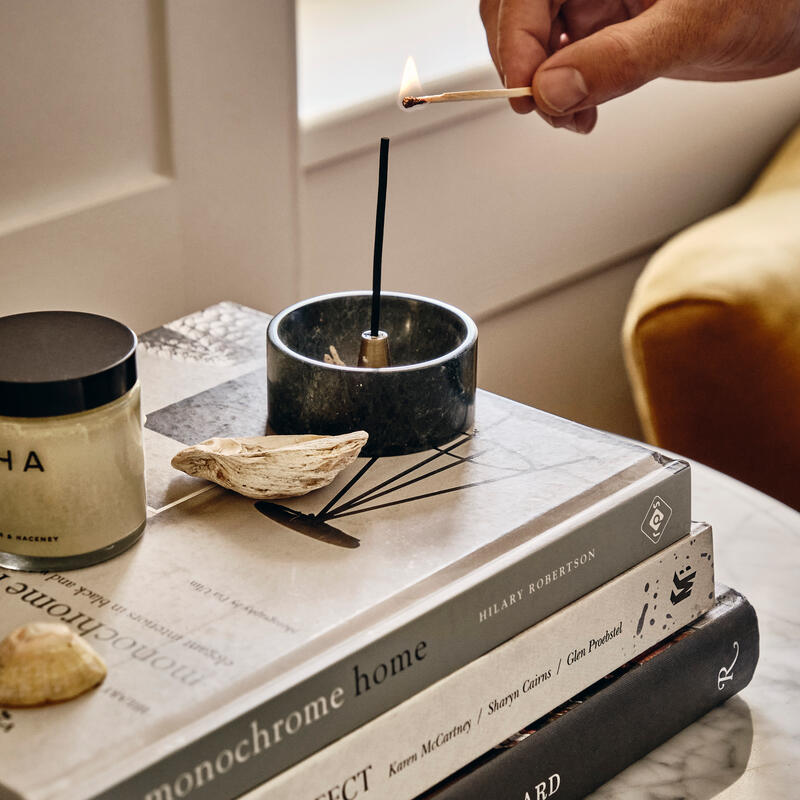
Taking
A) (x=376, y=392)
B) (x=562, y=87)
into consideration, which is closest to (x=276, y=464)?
(x=376, y=392)

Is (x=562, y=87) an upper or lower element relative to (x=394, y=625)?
upper

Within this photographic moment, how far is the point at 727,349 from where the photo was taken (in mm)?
1015

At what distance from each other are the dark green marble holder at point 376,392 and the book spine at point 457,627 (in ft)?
0.27

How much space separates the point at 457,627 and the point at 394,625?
0.12ft

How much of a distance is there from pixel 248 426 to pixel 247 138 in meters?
0.28

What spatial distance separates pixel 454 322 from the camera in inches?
24.3

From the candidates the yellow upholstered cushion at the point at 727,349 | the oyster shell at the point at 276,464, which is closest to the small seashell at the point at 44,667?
the oyster shell at the point at 276,464

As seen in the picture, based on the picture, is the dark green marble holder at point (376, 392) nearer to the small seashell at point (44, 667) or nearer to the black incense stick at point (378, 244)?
the black incense stick at point (378, 244)

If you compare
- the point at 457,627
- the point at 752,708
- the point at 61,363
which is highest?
the point at 61,363

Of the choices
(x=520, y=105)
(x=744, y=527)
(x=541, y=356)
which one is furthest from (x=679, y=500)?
(x=541, y=356)

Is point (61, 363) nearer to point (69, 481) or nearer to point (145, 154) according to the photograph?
point (69, 481)

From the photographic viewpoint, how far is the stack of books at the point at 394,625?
16.3 inches

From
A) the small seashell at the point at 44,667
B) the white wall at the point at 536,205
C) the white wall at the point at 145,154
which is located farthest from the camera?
the white wall at the point at 536,205

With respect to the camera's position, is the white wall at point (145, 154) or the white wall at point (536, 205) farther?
the white wall at point (536, 205)
